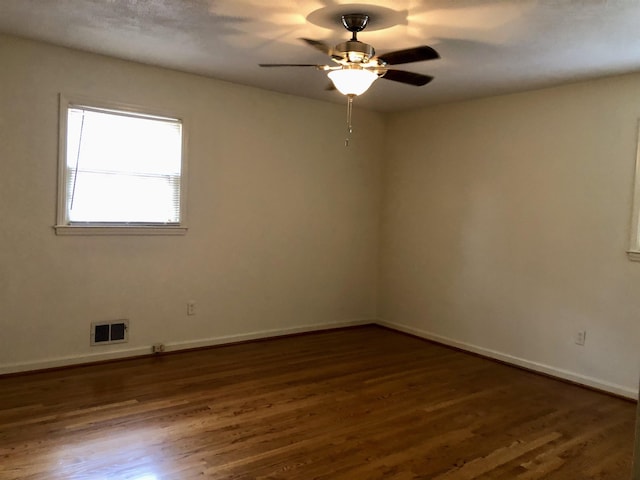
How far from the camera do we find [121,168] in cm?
421

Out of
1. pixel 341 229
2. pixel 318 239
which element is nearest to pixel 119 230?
pixel 318 239

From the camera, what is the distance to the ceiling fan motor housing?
2.78 metres

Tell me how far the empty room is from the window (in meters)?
0.02

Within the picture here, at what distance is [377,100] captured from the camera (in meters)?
5.26

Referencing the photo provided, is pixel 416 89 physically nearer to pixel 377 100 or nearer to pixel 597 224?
pixel 377 100

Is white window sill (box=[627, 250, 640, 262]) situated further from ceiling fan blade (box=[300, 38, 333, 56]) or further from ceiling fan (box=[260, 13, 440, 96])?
ceiling fan blade (box=[300, 38, 333, 56])

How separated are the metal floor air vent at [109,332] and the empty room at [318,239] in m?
0.03

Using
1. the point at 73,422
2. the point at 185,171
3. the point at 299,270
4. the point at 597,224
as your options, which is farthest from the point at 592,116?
the point at 73,422

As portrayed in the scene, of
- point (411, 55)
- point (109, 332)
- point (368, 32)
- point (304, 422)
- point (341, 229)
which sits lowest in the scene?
point (304, 422)

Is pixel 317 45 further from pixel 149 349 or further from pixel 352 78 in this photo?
pixel 149 349

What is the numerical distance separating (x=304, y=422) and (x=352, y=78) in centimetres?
202

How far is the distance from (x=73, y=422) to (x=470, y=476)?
223cm

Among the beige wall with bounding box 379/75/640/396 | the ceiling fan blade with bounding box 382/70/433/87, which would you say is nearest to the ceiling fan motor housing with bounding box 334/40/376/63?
the ceiling fan blade with bounding box 382/70/433/87

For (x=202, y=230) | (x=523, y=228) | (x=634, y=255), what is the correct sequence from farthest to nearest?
(x=202, y=230) < (x=523, y=228) < (x=634, y=255)
